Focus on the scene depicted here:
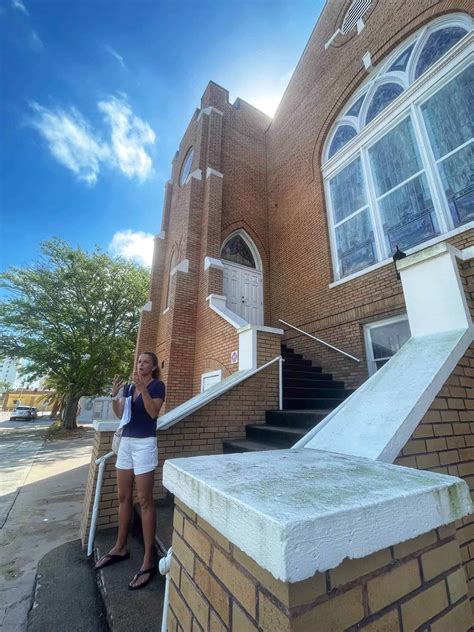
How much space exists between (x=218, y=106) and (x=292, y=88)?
2843 mm

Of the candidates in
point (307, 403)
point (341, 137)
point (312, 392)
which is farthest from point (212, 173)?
point (307, 403)

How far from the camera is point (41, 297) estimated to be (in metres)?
15.6

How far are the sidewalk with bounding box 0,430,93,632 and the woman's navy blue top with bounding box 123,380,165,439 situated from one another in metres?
1.33

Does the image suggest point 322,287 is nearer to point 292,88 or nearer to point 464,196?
point 464,196

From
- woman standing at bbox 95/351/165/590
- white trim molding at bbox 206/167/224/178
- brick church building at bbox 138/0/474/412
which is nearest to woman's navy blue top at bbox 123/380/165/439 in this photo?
woman standing at bbox 95/351/165/590

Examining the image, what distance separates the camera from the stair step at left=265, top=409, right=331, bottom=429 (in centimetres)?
336

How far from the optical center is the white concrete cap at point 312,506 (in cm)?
66

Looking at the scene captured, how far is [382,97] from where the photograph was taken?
6.67 metres

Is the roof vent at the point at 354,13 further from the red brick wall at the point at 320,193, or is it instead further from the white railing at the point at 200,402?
the white railing at the point at 200,402

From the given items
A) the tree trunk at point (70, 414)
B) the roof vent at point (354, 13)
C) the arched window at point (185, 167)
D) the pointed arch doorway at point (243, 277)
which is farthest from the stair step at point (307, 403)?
the tree trunk at point (70, 414)

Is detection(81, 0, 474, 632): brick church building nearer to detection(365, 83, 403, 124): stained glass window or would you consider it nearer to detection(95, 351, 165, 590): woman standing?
detection(365, 83, 403, 124): stained glass window

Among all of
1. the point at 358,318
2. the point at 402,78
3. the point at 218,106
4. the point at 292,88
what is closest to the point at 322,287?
the point at 358,318

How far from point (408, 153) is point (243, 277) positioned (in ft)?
17.4

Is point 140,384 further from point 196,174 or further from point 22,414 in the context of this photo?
point 22,414
